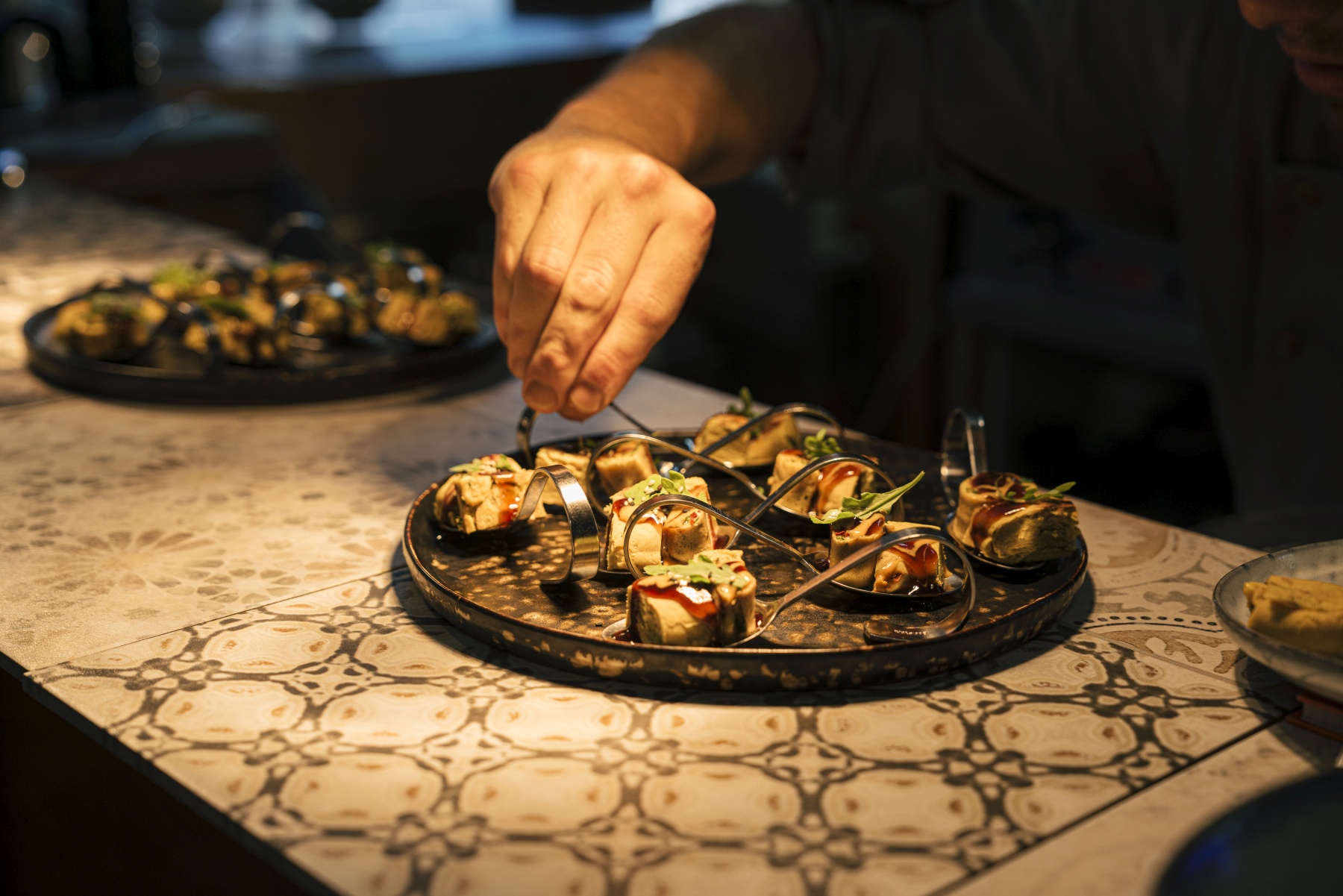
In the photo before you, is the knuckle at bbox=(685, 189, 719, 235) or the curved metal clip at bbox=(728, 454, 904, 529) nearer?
the curved metal clip at bbox=(728, 454, 904, 529)

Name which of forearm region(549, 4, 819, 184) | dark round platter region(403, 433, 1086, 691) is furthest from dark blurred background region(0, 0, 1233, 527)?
dark round platter region(403, 433, 1086, 691)

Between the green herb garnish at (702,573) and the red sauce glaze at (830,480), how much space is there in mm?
193

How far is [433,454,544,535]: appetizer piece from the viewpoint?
0.95 meters

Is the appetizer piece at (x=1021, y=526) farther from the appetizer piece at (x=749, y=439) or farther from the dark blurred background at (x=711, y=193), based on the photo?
the dark blurred background at (x=711, y=193)

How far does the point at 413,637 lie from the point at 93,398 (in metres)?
0.76

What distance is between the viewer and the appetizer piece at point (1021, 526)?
884 mm

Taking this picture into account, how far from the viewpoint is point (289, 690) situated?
817 mm

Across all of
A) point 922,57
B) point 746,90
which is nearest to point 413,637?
point 746,90

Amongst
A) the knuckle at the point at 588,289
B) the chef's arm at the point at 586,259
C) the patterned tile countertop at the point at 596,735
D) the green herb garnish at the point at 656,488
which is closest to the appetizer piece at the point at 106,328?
the patterned tile countertop at the point at 596,735

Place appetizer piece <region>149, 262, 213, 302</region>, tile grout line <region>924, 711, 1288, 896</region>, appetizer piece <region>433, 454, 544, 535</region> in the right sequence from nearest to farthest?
tile grout line <region>924, 711, 1288, 896</region> → appetizer piece <region>433, 454, 544, 535</region> → appetizer piece <region>149, 262, 213, 302</region>

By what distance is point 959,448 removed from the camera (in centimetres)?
107

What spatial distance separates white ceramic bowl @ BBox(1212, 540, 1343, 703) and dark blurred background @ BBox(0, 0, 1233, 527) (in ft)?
6.02

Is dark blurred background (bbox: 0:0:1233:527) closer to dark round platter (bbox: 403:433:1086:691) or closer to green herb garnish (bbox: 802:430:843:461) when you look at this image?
green herb garnish (bbox: 802:430:843:461)

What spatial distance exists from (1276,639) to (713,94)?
3.08ft
